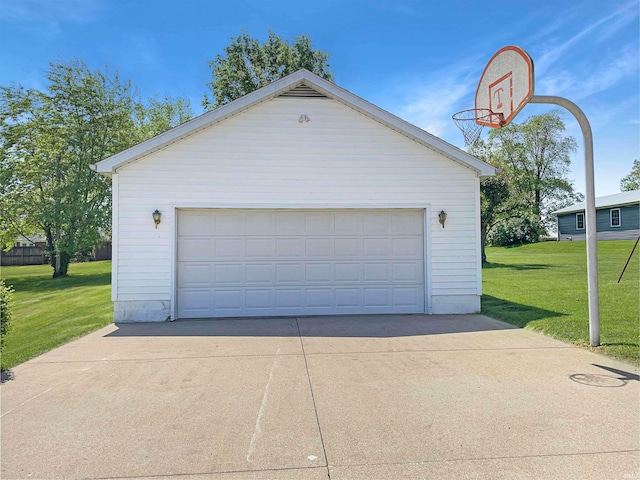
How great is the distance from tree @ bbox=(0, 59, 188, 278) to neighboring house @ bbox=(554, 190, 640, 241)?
1307 inches

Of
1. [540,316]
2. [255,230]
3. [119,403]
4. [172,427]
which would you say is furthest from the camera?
[255,230]

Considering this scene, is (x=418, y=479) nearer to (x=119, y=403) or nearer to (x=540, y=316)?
(x=119, y=403)

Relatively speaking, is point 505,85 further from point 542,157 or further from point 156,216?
point 542,157

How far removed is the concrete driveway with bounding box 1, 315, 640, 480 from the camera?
9.58 ft

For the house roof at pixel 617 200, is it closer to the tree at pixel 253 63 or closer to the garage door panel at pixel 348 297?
the tree at pixel 253 63

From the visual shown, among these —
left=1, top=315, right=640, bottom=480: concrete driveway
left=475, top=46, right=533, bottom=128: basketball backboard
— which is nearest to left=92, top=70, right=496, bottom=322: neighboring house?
left=475, top=46, right=533, bottom=128: basketball backboard

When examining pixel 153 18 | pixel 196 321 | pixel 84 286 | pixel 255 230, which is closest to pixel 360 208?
pixel 255 230

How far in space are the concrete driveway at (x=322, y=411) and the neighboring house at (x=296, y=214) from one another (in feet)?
7.81

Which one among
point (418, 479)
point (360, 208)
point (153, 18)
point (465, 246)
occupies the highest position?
point (153, 18)

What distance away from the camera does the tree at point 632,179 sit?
49625 millimetres

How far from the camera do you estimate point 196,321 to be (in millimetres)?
8594

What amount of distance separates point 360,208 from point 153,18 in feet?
25.0

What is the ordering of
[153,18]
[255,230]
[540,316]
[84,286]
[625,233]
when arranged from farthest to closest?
1. [625,233]
2. [84,286]
3. [153,18]
4. [255,230]
5. [540,316]

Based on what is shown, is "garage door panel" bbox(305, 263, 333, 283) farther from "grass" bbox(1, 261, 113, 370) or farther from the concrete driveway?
"grass" bbox(1, 261, 113, 370)
